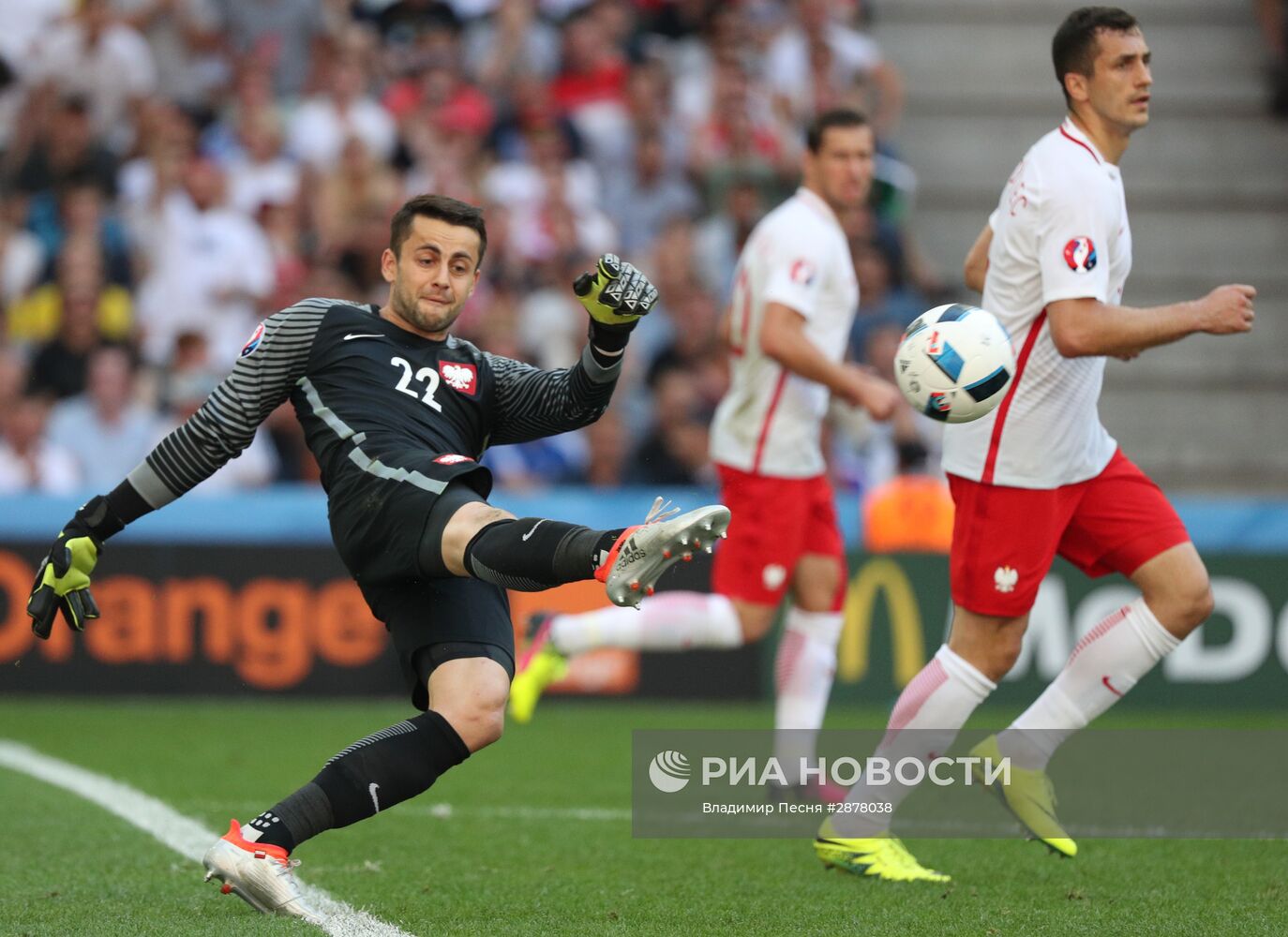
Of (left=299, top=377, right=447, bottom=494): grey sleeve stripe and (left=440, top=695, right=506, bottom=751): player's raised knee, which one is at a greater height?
(left=299, top=377, right=447, bottom=494): grey sleeve stripe

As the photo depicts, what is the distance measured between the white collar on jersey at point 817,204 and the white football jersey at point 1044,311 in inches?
76.0

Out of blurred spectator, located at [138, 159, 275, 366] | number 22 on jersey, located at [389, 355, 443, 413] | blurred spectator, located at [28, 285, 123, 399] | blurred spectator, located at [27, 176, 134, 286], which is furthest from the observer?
blurred spectator, located at [27, 176, 134, 286]

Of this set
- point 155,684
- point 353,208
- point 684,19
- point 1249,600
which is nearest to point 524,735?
point 155,684

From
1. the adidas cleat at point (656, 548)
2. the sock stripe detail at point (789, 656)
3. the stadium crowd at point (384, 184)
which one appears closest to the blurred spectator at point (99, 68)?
the stadium crowd at point (384, 184)

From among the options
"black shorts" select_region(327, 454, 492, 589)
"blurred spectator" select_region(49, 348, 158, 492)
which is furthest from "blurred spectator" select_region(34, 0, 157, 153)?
"black shorts" select_region(327, 454, 492, 589)

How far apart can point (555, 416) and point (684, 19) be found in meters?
10.3

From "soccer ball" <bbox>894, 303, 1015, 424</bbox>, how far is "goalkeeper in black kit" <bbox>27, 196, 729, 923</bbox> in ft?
2.55

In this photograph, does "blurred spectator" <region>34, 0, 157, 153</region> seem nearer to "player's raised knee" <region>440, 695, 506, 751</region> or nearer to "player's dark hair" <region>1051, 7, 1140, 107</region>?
"player's dark hair" <region>1051, 7, 1140, 107</region>

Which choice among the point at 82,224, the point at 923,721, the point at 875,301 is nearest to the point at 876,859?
the point at 923,721

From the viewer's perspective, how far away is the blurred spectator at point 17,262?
12898 mm

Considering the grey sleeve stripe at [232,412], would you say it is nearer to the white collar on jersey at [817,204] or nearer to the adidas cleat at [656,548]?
the adidas cleat at [656,548]

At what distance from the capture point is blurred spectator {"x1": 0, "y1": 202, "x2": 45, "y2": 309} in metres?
12.9

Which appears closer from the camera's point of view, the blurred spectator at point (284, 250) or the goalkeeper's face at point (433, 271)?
the goalkeeper's face at point (433, 271)

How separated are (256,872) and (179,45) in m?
11.2
